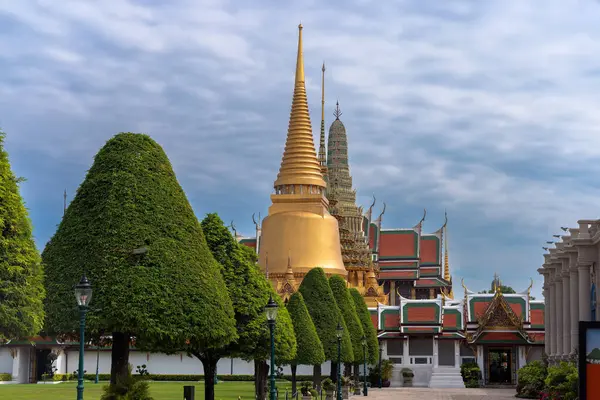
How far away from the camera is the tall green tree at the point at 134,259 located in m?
23.9

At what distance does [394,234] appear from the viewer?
10744 centimetres

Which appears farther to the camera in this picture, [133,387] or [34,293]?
[34,293]

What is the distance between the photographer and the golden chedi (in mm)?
90562

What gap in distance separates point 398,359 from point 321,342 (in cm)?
2947

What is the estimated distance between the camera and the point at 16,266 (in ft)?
76.3

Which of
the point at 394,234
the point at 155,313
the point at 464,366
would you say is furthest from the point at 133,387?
the point at 394,234

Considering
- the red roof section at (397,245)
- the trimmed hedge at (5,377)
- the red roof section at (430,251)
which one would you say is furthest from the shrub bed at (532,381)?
the red roof section at (430,251)

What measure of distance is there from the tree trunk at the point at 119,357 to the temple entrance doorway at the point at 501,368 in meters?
50.8

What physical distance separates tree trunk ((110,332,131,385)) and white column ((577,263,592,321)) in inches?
983

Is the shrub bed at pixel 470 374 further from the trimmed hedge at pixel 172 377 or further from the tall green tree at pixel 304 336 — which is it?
the tall green tree at pixel 304 336

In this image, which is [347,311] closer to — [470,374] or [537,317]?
[470,374]

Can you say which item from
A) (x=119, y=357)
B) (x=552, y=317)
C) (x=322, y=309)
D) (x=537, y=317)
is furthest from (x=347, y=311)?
(x=119, y=357)

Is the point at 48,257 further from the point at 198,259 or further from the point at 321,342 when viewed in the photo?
the point at 321,342

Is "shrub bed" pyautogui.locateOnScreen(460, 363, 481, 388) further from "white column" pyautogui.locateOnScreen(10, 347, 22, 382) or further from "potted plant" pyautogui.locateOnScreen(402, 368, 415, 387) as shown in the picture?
"white column" pyautogui.locateOnScreen(10, 347, 22, 382)
